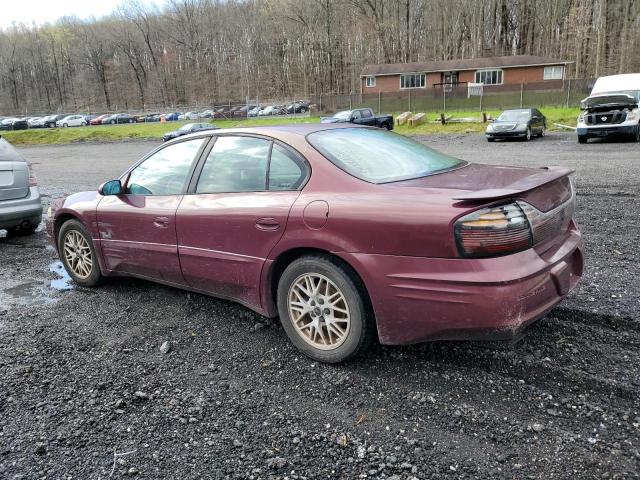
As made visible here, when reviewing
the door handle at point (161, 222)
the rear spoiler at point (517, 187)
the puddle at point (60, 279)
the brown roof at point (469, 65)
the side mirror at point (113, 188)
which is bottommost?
the puddle at point (60, 279)

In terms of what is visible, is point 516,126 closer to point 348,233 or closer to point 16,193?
point 16,193

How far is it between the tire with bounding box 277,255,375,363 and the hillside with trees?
58423mm

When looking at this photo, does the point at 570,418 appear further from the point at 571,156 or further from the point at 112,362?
the point at 571,156

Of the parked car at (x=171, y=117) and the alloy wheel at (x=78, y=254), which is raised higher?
the parked car at (x=171, y=117)

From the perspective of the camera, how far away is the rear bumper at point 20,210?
7.01 meters

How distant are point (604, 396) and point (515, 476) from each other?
2.94ft

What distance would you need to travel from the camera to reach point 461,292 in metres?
2.71

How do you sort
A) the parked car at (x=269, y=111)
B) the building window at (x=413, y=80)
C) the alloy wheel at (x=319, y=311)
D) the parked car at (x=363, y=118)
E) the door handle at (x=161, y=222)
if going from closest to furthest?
the alloy wheel at (x=319, y=311), the door handle at (x=161, y=222), the parked car at (x=363, y=118), the parked car at (x=269, y=111), the building window at (x=413, y=80)

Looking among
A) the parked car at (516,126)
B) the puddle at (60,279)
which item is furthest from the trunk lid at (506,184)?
the parked car at (516,126)

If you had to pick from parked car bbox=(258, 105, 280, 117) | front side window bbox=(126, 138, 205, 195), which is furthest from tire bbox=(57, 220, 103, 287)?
parked car bbox=(258, 105, 280, 117)

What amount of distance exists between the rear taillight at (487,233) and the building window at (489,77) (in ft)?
175

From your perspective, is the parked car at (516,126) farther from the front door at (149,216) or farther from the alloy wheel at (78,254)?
the alloy wheel at (78,254)

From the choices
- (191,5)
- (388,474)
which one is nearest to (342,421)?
(388,474)

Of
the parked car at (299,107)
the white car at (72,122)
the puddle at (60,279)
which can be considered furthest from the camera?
the white car at (72,122)
